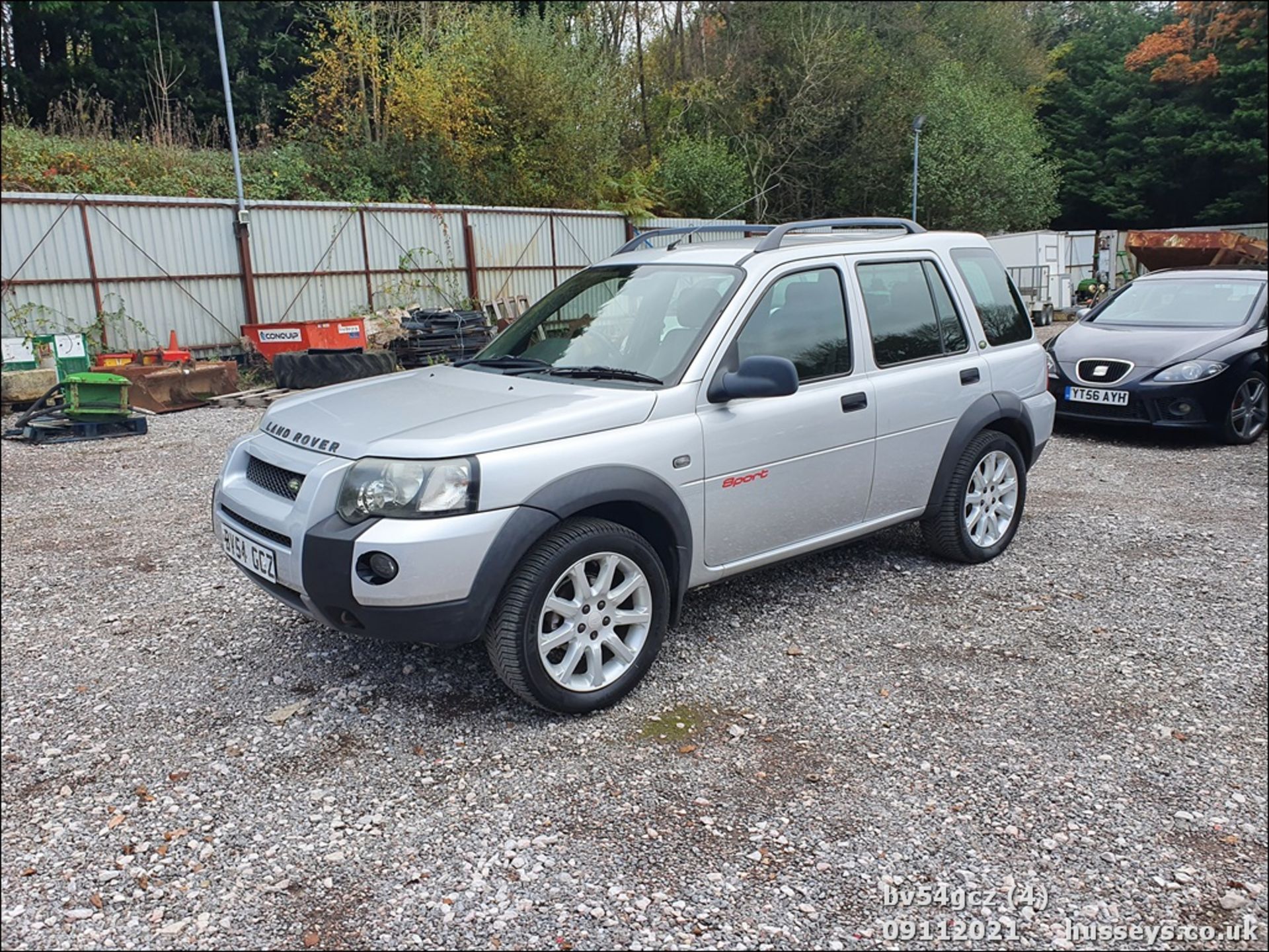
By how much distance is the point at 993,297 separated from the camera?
5.59 m

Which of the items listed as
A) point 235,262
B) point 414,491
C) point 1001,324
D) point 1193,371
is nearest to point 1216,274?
point 1193,371

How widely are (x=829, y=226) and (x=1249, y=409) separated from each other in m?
6.11

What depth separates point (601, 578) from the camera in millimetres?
3689

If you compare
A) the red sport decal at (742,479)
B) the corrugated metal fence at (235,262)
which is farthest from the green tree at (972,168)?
the red sport decal at (742,479)

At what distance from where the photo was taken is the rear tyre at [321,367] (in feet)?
44.4

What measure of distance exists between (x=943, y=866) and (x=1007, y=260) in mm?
24474

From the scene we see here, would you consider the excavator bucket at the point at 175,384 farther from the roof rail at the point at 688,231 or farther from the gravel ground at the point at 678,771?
the roof rail at the point at 688,231

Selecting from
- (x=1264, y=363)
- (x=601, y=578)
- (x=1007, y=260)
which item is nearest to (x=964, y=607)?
(x=601, y=578)

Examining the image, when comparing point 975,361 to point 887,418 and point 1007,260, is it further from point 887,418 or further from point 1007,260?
point 1007,260

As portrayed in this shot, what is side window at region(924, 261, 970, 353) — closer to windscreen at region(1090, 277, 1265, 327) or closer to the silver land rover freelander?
the silver land rover freelander

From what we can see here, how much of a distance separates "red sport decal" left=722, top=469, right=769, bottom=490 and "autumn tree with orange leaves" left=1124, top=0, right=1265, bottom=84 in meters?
45.6

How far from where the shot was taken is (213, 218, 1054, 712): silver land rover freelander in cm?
336

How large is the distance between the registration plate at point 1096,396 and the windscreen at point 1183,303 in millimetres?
1172

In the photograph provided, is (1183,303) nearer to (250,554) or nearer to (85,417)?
(250,554)
